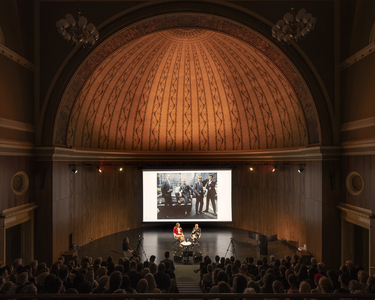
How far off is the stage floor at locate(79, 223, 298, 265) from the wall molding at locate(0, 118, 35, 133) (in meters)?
5.06

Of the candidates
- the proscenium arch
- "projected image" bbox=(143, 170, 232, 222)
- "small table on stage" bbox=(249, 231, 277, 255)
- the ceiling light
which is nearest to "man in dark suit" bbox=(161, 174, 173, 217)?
"projected image" bbox=(143, 170, 232, 222)

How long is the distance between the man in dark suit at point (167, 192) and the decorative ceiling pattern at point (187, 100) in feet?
6.18

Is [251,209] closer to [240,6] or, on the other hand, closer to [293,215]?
[293,215]

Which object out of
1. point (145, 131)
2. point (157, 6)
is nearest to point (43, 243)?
point (145, 131)

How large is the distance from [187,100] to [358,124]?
805cm

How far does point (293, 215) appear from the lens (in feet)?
35.4

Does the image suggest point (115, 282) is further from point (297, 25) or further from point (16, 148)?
point (297, 25)

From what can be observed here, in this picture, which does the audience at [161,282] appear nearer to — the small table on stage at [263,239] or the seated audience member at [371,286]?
the seated audience member at [371,286]

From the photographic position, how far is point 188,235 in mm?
12672

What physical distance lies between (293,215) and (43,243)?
30.1 ft

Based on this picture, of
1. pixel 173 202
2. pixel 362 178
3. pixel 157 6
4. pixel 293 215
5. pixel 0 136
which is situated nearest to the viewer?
pixel 0 136

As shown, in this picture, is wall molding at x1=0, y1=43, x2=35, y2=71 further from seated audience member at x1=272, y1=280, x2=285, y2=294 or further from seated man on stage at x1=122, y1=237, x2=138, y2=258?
seated audience member at x1=272, y1=280, x2=285, y2=294

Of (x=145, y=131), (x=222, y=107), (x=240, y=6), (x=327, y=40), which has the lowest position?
(x=145, y=131)

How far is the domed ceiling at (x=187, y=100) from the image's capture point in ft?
36.0
